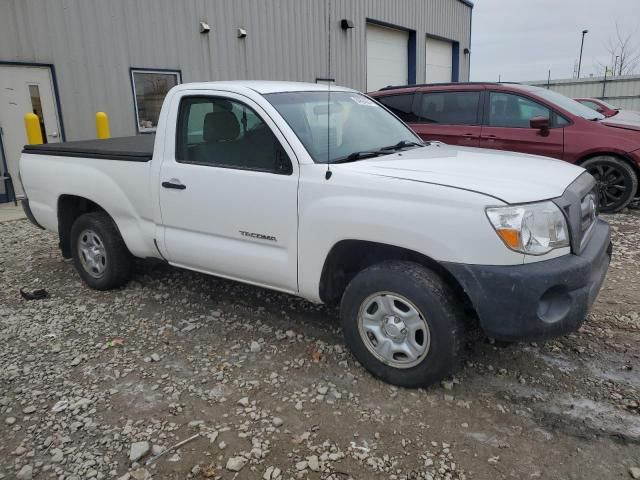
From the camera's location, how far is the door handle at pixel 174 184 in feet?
12.6

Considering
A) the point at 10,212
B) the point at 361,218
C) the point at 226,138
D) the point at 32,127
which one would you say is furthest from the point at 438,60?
the point at 361,218

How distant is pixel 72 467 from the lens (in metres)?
2.55

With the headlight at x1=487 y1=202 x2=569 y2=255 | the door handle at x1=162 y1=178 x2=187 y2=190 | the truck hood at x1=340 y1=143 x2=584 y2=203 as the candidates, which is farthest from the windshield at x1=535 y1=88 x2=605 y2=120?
the door handle at x1=162 y1=178 x2=187 y2=190

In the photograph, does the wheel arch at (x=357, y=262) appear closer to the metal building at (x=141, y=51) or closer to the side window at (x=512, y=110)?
the metal building at (x=141, y=51)

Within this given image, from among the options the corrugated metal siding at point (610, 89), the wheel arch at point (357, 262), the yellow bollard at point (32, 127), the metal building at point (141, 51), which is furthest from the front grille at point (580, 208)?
the corrugated metal siding at point (610, 89)

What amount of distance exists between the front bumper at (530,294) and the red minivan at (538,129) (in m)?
4.61

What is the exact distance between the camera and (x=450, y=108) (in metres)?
7.47

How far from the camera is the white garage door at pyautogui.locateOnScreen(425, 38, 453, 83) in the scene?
66.2 ft

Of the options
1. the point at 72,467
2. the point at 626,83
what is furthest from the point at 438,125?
the point at 626,83

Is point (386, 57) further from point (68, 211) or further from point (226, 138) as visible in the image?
point (226, 138)

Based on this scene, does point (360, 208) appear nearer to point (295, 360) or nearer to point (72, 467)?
point (295, 360)

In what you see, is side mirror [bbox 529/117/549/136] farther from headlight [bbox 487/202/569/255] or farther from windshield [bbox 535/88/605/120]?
headlight [bbox 487/202/569/255]

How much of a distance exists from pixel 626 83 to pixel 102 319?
81.3 feet

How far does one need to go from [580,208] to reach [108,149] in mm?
3754
